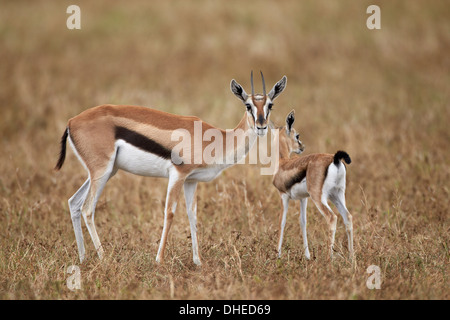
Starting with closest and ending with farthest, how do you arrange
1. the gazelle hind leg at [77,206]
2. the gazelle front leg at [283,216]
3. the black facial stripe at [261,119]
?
1. the black facial stripe at [261,119]
2. the gazelle front leg at [283,216]
3. the gazelle hind leg at [77,206]

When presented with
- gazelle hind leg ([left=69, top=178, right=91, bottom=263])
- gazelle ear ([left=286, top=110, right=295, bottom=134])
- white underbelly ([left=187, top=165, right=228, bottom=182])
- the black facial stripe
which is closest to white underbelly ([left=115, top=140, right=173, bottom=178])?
white underbelly ([left=187, top=165, right=228, bottom=182])

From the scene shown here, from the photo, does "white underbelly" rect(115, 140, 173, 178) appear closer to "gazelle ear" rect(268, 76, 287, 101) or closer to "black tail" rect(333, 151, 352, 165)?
"gazelle ear" rect(268, 76, 287, 101)

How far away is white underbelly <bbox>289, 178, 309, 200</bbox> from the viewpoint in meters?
5.92

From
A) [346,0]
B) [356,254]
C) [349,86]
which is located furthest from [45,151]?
[346,0]

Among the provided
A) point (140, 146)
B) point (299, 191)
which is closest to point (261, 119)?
point (299, 191)

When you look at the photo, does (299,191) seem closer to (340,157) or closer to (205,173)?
(340,157)

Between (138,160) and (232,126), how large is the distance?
211 inches

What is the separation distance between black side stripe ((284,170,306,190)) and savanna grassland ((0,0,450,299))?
0.67 m

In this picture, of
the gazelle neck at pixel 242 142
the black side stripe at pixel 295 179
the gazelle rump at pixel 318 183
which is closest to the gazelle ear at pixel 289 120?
the gazelle rump at pixel 318 183

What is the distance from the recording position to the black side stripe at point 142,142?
5840 mm

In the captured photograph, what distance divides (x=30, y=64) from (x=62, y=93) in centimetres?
239

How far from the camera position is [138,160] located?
19.2 feet

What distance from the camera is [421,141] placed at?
9.77 meters

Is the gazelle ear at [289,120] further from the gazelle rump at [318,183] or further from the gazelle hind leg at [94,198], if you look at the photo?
the gazelle hind leg at [94,198]
